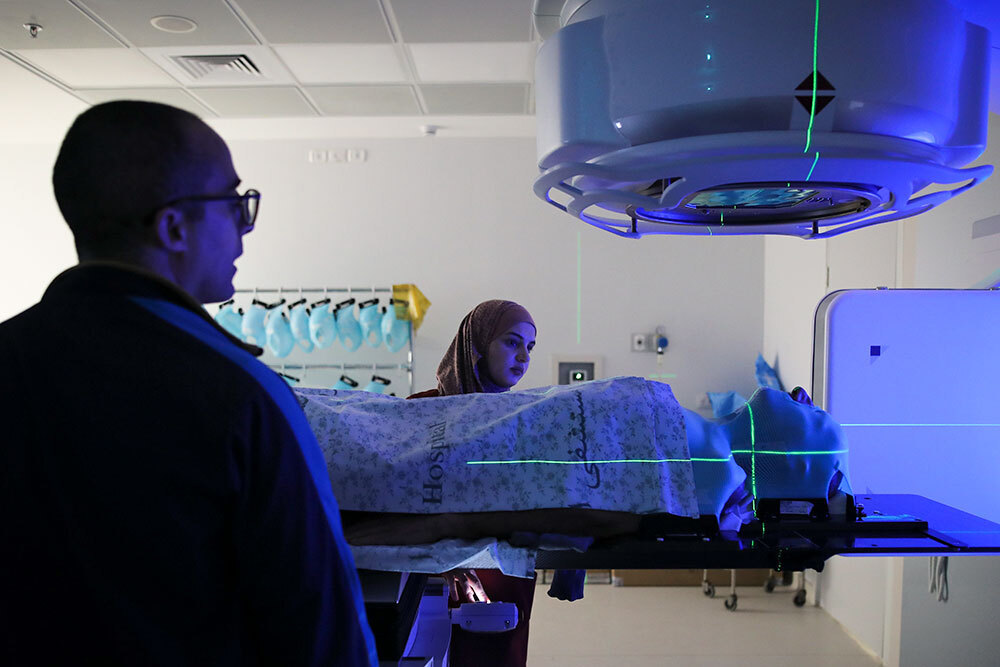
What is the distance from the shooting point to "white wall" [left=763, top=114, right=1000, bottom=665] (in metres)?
2.22

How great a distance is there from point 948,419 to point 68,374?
2.19 meters

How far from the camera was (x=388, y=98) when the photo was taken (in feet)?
12.8

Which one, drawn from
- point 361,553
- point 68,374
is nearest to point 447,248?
point 361,553

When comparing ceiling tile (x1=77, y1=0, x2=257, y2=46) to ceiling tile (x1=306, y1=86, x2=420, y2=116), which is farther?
ceiling tile (x1=306, y1=86, x2=420, y2=116)

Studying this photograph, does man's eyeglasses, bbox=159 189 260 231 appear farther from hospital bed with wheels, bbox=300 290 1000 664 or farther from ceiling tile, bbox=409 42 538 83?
ceiling tile, bbox=409 42 538 83

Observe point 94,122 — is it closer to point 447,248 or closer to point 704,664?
point 704,664

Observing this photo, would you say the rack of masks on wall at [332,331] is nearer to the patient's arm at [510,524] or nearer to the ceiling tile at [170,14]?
the ceiling tile at [170,14]

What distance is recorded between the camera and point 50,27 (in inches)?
118

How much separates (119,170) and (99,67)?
128 inches

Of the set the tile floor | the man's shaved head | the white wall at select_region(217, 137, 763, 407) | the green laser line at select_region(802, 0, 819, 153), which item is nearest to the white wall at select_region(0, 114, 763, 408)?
the white wall at select_region(217, 137, 763, 407)

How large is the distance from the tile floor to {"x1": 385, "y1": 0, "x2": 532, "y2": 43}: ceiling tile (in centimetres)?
262

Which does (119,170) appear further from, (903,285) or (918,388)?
(903,285)

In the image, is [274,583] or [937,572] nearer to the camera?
[274,583]

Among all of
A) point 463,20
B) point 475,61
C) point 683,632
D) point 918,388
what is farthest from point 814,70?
point 683,632
